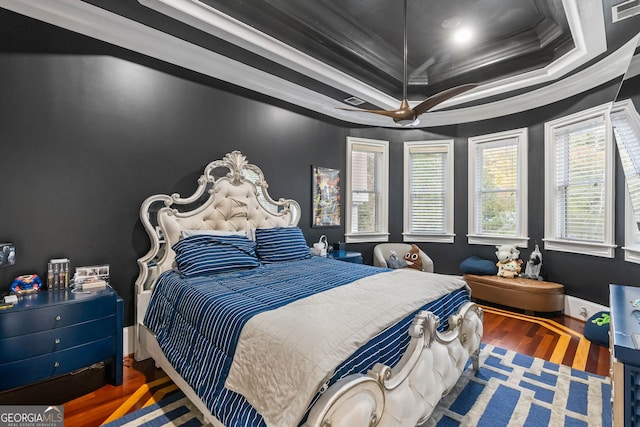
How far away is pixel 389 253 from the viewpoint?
486 centimetres

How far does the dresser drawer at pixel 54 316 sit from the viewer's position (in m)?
1.80

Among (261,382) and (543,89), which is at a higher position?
(543,89)

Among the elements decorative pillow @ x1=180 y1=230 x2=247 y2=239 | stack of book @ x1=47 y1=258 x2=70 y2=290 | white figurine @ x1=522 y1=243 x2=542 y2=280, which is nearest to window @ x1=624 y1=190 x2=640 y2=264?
white figurine @ x1=522 y1=243 x2=542 y2=280

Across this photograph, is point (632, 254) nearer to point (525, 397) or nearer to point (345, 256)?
point (525, 397)

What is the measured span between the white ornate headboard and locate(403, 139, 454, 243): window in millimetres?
2226

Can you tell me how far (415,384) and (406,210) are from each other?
12.5 feet

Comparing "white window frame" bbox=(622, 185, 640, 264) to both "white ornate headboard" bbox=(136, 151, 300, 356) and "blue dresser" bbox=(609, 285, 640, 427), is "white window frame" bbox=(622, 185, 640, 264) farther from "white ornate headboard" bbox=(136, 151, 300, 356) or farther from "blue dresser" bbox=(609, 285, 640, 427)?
"white ornate headboard" bbox=(136, 151, 300, 356)

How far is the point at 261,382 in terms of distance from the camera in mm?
1305

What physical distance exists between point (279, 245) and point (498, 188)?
3.51 meters

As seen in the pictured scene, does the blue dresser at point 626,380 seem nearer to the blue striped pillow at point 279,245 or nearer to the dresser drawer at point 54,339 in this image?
the blue striped pillow at point 279,245

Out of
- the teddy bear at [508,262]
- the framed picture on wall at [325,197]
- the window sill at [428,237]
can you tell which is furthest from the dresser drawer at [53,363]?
the teddy bear at [508,262]

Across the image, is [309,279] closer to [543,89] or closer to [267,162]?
[267,162]

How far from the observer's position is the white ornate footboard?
1136 millimetres

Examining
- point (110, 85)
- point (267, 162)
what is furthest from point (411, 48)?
point (110, 85)
